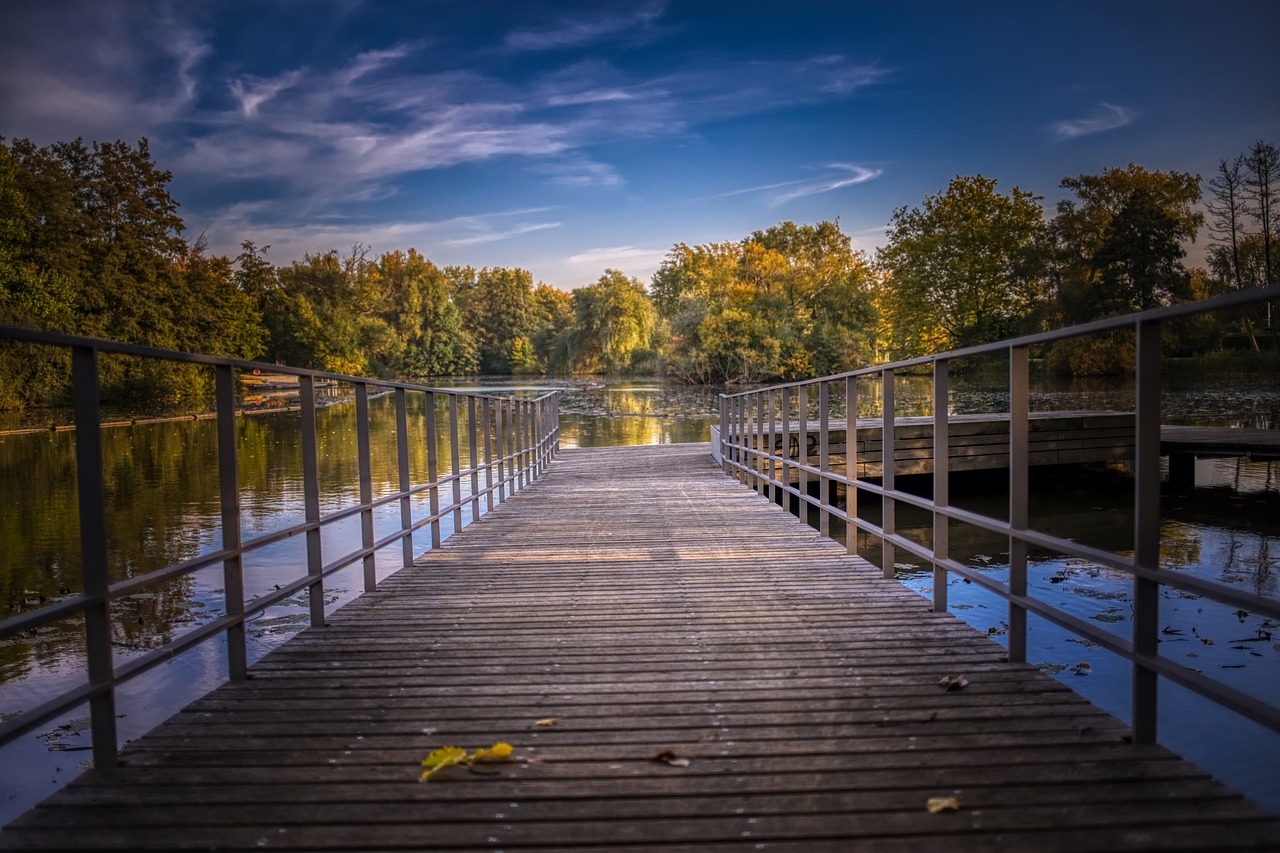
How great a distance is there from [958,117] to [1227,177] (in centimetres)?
1921

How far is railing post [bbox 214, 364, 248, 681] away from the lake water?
1827 millimetres

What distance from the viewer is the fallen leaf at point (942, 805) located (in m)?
2.10

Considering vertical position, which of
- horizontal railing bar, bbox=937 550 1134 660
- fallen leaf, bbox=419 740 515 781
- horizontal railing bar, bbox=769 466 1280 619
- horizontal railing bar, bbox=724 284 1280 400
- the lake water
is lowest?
the lake water

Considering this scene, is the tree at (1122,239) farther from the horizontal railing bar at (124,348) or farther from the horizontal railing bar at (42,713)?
the horizontal railing bar at (42,713)

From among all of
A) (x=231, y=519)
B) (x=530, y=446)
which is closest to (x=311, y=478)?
(x=231, y=519)

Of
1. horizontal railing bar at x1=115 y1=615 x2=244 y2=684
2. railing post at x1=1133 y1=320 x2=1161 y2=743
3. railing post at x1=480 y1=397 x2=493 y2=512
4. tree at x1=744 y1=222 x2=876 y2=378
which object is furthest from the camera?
tree at x1=744 y1=222 x2=876 y2=378

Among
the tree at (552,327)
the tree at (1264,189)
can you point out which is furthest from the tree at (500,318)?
the tree at (1264,189)

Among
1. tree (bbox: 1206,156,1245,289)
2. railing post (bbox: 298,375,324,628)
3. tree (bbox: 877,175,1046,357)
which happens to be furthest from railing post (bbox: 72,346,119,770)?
tree (bbox: 877,175,1046,357)

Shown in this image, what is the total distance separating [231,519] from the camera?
3.28 metres

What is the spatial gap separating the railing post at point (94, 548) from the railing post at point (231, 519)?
0.72 metres

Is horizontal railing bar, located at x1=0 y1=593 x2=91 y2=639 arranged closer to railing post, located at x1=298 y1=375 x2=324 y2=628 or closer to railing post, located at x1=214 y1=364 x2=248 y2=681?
railing post, located at x1=214 y1=364 x2=248 y2=681

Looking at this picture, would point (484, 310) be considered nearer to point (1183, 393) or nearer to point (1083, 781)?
point (1183, 393)

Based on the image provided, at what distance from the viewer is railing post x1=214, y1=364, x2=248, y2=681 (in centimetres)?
317

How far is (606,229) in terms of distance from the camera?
74750 millimetres
